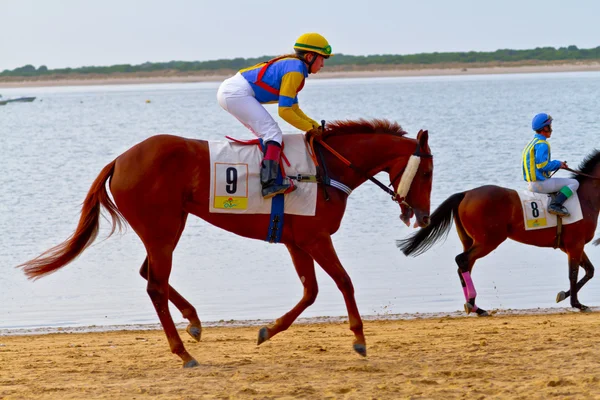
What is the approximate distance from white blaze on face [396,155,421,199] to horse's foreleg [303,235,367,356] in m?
0.69

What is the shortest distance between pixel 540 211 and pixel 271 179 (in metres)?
3.90

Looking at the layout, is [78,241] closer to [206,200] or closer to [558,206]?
[206,200]

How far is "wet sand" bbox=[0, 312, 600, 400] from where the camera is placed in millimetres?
5875

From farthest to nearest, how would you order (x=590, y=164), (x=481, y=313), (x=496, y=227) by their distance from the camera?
(x=590, y=164) < (x=496, y=227) < (x=481, y=313)

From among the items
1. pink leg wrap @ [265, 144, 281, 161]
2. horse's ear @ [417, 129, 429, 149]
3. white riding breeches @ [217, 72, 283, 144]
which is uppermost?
white riding breeches @ [217, 72, 283, 144]

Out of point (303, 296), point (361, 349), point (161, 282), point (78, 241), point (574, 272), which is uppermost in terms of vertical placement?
point (78, 241)

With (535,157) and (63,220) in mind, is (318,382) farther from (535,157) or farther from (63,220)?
(63,220)

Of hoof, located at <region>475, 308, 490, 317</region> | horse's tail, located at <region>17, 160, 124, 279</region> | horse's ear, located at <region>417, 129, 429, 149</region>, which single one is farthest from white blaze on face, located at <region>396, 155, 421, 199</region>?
hoof, located at <region>475, 308, 490, 317</region>

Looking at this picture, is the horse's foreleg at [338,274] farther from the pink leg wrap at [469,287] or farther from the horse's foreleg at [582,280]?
the horse's foreleg at [582,280]

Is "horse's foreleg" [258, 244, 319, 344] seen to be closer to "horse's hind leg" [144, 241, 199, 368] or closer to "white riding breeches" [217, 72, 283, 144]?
"horse's hind leg" [144, 241, 199, 368]

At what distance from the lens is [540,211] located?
979 cm

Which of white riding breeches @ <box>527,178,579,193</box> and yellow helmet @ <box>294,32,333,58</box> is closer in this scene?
yellow helmet @ <box>294,32,333,58</box>

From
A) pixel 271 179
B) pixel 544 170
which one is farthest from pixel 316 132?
pixel 544 170

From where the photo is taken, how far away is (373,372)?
253 inches
